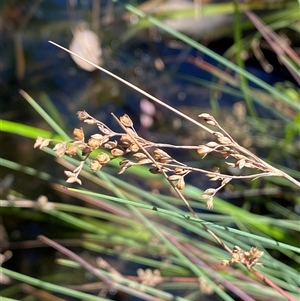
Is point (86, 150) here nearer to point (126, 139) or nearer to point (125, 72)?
point (126, 139)

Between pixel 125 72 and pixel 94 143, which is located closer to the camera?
pixel 94 143

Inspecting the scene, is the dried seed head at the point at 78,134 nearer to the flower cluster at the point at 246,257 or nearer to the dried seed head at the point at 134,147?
the dried seed head at the point at 134,147

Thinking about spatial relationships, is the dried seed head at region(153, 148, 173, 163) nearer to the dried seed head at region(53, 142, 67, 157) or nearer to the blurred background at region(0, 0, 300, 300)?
the dried seed head at region(53, 142, 67, 157)

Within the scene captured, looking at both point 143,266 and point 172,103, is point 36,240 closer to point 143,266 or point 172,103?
point 143,266

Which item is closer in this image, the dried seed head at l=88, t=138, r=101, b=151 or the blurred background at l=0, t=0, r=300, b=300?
the dried seed head at l=88, t=138, r=101, b=151

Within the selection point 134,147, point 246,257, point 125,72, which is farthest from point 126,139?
→ point 125,72

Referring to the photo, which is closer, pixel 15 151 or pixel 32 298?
pixel 32 298

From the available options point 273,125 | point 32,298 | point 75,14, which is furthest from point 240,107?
point 32,298

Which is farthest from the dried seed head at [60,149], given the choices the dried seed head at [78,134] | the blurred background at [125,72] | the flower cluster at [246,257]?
the blurred background at [125,72]

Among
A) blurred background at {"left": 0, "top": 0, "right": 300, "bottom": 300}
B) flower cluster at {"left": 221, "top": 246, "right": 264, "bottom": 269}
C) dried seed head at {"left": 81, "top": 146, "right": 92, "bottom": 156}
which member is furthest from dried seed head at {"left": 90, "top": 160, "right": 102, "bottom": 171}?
blurred background at {"left": 0, "top": 0, "right": 300, "bottom": 300}

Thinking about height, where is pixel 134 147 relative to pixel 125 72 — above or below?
below

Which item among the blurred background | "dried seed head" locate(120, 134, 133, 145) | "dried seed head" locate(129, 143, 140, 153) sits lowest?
"dried seed head" locate(129, 143, 140, 153)
